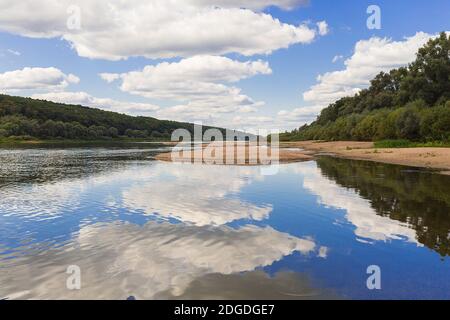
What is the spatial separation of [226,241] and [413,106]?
9257cm

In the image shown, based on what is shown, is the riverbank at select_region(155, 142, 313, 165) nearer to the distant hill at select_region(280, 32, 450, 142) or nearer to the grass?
the grass

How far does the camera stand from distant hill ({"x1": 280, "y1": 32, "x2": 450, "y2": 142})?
78562 millimetres

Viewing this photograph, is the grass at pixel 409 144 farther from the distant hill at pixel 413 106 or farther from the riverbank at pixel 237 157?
the riverbank at pixel 237 157

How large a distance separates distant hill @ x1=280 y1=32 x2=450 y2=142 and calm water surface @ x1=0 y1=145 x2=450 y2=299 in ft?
183

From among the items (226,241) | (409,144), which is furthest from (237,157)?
(226,241)

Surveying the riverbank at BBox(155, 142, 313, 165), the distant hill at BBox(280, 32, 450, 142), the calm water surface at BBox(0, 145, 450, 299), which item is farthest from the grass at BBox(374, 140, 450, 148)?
the calm water surface at BBox(0, 145, 450, 299)

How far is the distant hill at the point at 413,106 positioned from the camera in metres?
78.6

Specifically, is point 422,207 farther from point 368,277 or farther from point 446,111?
point 446,111

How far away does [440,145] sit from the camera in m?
68.9

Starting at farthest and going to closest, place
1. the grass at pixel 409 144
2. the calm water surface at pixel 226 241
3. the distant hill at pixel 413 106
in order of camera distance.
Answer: the distant hill at pixel 413 106
the grass at pixel 409 144
the calm water surface at pixel 226 241

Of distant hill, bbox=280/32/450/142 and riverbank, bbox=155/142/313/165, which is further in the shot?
distant hill, bbox=280/32/450/142

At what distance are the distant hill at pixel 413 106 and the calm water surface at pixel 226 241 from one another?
55.7 m

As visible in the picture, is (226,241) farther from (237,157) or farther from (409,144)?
(409,144)

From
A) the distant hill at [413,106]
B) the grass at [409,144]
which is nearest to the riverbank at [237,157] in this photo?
the grass at [409,144]
